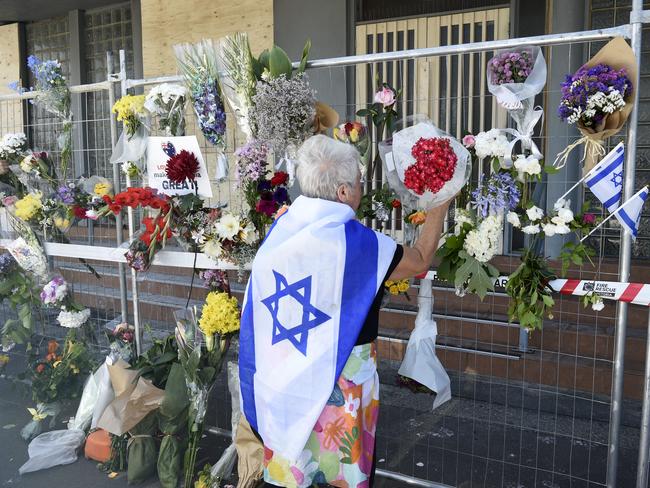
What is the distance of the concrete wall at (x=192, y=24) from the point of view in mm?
6508

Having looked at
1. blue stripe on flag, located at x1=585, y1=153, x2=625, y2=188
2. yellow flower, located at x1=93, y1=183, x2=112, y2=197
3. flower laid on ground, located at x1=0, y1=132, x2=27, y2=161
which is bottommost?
yellow flower, located at x1=93, y1=183, x2=112, y2=197

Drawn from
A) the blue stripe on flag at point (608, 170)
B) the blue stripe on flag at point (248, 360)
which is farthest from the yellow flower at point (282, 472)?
the blue stripe on flag at point (608, 170)

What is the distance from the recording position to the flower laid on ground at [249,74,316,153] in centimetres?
282

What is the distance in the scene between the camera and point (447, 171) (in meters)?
2.39

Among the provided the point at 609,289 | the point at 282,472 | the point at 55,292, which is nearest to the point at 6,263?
the point at 55,292

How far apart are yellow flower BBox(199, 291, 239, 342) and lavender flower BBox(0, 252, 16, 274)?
1960 millimetres

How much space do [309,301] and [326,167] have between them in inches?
19.6

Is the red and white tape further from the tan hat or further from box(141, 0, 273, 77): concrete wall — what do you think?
box(141, 0, 273, 77): concrete wall

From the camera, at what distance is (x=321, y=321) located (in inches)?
87.3

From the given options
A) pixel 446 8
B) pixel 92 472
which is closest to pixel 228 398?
pixel 92 472

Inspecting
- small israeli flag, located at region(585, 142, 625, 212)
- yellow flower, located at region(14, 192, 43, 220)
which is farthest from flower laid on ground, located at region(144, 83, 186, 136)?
small israeli flag, located at region(585, 142, 625, 212)

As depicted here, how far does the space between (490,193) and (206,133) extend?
1531 mm

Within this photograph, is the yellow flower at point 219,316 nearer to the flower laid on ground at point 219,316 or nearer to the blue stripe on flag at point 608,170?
the flower laid on ground at point 219,316

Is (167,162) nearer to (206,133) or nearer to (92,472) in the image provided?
(206,133)
